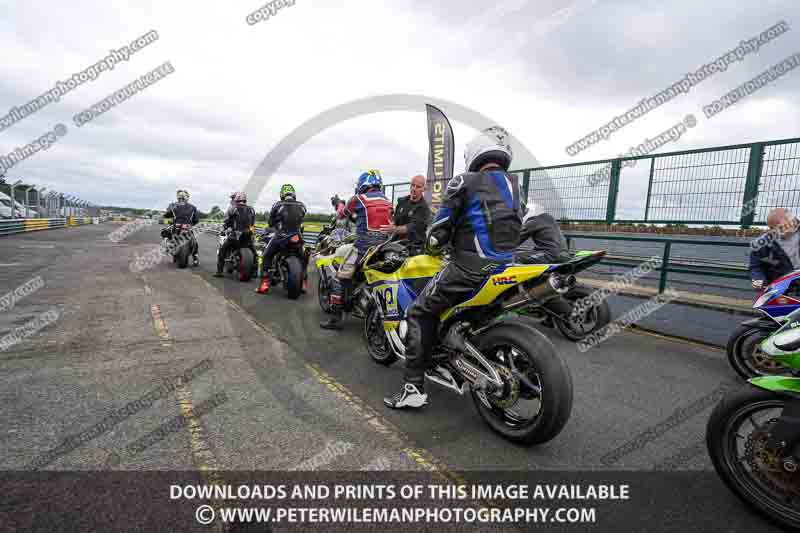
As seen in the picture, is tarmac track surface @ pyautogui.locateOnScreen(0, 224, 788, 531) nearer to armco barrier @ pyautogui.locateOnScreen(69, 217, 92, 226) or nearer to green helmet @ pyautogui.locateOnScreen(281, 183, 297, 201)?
green helmet @ pyautogui.locateOnScreen(281, 183, 297, 201)

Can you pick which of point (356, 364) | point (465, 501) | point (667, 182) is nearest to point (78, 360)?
point (356, 364)

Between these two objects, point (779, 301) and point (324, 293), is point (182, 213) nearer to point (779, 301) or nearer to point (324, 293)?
point (324, 293)

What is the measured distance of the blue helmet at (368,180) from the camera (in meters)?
5.49

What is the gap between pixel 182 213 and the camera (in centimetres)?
1146

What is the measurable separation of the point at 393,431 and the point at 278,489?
856 millimetres

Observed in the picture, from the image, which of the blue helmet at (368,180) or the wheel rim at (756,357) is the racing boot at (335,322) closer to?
the blue helmet at (368,180)

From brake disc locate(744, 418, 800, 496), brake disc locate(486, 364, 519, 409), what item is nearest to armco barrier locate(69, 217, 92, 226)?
brake disc locate(486, 364, 519, 409)

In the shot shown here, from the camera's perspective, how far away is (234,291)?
7.91 m

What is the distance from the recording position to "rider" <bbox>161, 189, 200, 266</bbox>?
37.5 feet

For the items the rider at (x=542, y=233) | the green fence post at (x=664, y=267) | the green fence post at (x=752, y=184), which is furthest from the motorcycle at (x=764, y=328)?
the green fence post at (x=752, y=184)

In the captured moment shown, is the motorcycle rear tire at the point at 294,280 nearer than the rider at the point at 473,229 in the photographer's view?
No

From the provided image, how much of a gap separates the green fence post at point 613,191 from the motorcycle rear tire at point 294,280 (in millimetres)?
5858

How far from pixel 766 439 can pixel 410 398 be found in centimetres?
199

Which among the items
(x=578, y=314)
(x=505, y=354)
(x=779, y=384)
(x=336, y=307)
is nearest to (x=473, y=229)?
(x=505, y=354)
